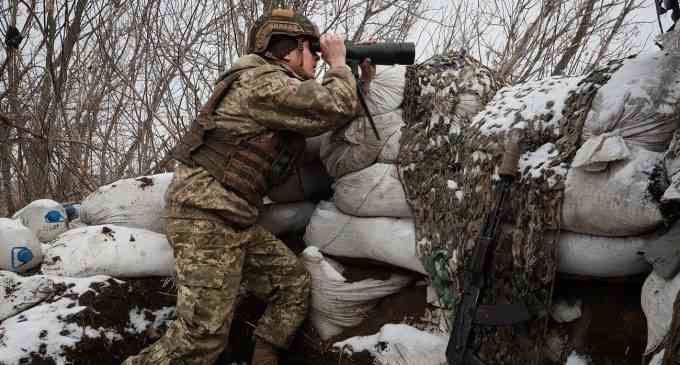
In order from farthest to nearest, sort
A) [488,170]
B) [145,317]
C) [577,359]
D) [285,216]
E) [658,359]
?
[285,216]
[145,317]
[488,170]
[577,359]
[658,359]

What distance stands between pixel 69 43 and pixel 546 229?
305cm

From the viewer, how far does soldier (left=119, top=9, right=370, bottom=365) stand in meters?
1.90

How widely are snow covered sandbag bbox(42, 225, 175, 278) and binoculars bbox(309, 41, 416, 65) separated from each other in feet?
4.00

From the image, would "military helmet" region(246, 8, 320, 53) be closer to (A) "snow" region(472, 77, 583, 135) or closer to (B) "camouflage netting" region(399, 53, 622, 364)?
(B) "camouflage netting" region(399, 53, 622, 364)

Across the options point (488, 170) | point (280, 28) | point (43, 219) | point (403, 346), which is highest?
point (280, 28)

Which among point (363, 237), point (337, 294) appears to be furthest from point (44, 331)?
point (363, 237)

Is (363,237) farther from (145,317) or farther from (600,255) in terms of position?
(145,317)

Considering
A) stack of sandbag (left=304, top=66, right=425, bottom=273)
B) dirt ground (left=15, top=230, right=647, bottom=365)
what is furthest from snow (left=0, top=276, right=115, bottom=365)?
stack of sandbag (left=304, top=66, right=425, bottom=273)

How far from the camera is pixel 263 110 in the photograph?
194 cm

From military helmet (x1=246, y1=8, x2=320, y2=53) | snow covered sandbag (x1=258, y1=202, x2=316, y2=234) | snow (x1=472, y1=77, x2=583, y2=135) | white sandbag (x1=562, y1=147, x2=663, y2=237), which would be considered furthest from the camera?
snow covered sandbag (x1=258, y1=202, x2=316, y2=234)

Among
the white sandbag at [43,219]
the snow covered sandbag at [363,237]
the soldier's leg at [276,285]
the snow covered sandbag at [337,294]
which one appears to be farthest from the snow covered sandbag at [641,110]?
the white sandbag at [43,219]

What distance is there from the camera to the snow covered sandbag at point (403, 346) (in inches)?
73.9

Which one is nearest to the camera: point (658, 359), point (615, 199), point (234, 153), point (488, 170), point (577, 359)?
point (658, 359)

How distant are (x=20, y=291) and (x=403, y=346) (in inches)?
61.0
